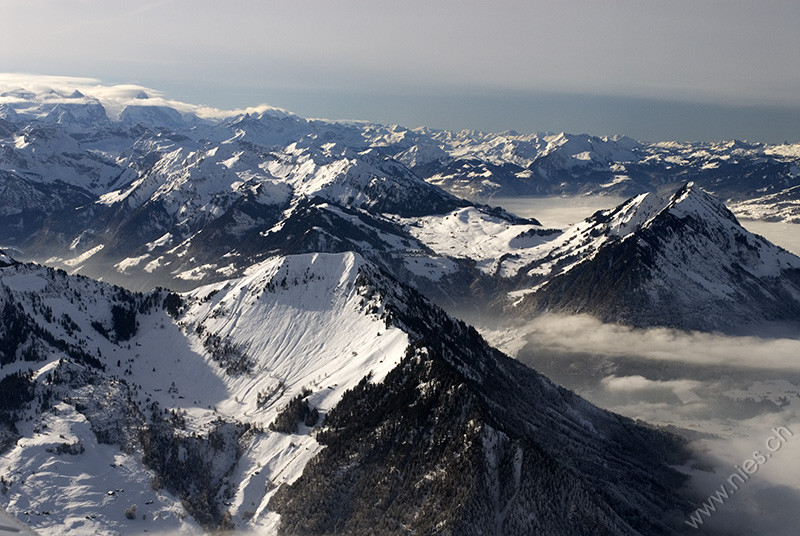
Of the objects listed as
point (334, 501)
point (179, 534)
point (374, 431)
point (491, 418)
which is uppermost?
point (491, 418)

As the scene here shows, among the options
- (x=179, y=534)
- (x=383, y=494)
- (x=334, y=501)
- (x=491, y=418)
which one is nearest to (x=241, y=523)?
(x=179, y=534)

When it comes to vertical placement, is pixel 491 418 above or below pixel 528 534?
above

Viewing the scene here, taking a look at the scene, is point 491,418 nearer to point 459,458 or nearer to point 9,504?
point 459,458

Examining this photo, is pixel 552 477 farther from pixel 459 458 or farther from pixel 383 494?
pixel 383 494

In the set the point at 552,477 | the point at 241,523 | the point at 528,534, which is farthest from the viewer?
the point at 241,523

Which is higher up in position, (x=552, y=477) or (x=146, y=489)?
(x=552, y=477)

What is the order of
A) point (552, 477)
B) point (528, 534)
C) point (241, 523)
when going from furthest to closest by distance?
point (241, 523) < point (552, 477) < point (528, 534)

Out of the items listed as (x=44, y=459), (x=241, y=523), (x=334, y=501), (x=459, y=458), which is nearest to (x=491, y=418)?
(x=459, y=458)

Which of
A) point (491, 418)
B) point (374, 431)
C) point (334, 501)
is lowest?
point (334, 501)

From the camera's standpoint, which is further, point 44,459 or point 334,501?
point 44,459
